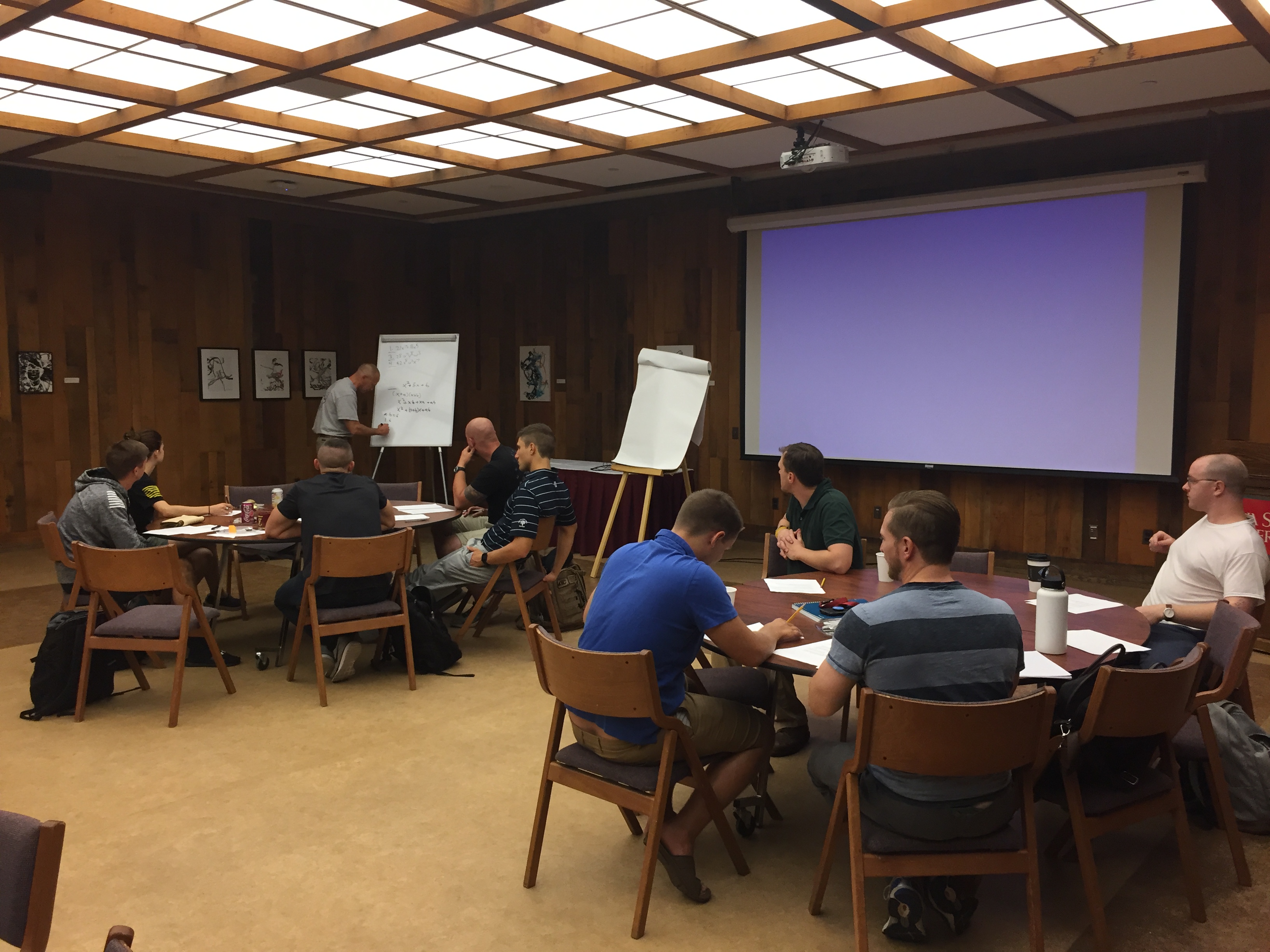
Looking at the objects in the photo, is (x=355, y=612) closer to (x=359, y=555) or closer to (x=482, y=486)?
(x=359, y=555)

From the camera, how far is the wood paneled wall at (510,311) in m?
6.61

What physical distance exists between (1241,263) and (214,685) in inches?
264

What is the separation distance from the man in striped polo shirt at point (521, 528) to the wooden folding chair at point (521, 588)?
0.16 feet

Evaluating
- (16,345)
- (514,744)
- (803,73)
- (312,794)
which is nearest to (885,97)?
(803,73)

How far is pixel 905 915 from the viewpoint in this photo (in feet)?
8.26

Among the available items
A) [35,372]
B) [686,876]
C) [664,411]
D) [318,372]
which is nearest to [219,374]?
[318,372]

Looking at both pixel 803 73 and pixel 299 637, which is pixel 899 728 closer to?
pixel 299 637

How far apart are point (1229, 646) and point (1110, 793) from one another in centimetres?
66

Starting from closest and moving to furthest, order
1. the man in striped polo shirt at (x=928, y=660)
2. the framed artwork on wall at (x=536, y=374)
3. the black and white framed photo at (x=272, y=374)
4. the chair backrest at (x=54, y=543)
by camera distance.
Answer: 1. the man in striped polo shirt at (x=928, y=660)
2. the chair backrest at (x=54, y=543)
3. the black and white framed photo at (x=272, y=374)
4. the framed artwork on wall at (x=536, y=374)

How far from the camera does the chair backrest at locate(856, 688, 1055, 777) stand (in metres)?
2.21

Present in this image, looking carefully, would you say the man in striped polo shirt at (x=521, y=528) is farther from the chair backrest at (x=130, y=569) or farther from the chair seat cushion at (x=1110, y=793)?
the chair seat cushion at (x=1110, y=793)

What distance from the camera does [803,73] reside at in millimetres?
5414

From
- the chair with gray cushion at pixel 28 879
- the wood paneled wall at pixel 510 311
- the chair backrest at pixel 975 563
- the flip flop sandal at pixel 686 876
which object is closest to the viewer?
the chair with gray cushion at pixel 28 879

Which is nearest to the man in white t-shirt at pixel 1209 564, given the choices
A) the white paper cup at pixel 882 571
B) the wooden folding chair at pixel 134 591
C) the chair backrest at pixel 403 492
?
the white paper cup at pixel 882 571
